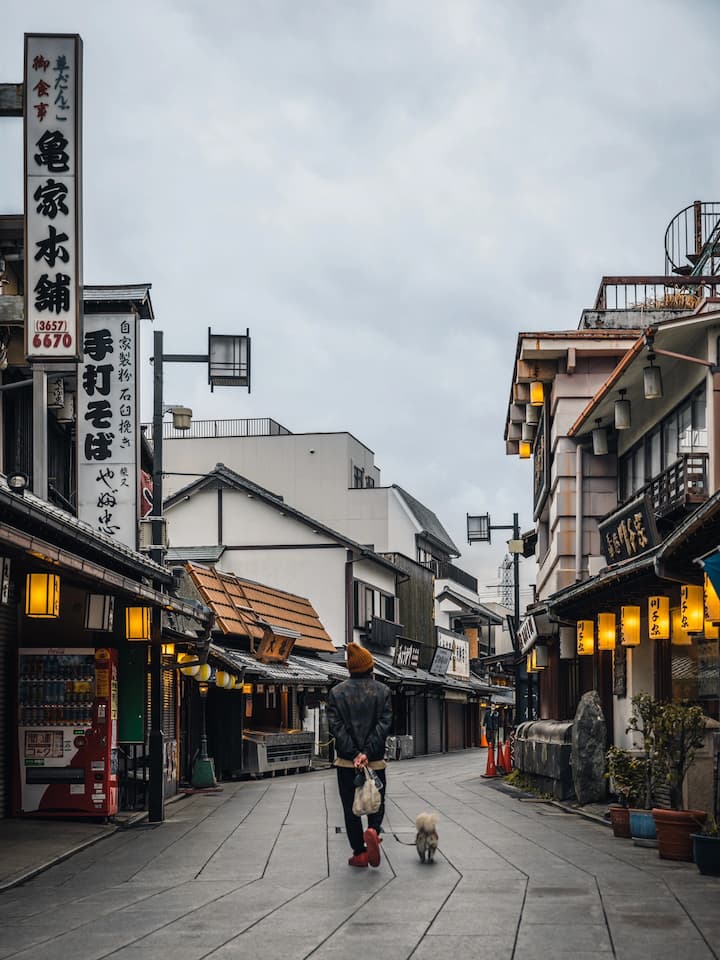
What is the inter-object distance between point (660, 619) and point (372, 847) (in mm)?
6939

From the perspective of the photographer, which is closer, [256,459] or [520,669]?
[520,669]

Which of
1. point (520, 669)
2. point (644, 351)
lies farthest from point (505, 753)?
point (644, 351)

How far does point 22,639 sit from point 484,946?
502 inches

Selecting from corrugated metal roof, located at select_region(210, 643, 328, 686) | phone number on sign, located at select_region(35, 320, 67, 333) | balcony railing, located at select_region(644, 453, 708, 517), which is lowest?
corrugated metal roof, located at select_region(210, 643, 328, 686)

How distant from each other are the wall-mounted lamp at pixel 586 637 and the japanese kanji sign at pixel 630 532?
1.29 m

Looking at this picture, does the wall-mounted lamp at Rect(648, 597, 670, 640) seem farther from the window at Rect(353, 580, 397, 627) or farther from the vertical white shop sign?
the window at Rect(353, 580, 397, 627)

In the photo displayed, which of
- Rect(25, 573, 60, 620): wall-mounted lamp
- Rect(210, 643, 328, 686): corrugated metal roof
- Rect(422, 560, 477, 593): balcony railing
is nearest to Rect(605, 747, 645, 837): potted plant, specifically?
Rect(25, 573, 60, 620): wall-mounted lamp

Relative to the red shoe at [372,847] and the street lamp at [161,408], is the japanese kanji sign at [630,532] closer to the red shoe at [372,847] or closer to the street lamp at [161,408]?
the street lamp at [161,408]

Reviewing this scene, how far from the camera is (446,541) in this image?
79.1 metres

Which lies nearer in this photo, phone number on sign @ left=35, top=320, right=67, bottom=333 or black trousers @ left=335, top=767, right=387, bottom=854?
black trousers @ left=335, top=767, right=387, bottom=854

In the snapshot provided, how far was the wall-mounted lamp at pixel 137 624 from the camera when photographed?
1919 centimetres

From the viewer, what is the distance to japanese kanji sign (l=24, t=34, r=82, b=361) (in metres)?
17.2

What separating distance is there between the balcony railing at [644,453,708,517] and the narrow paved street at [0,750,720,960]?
17.2 ft

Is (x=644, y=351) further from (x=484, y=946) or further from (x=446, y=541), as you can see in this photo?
(x=446, y=541)
